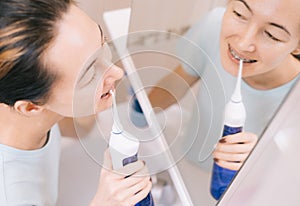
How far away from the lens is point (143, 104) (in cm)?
90

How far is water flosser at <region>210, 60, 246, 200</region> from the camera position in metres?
0.74

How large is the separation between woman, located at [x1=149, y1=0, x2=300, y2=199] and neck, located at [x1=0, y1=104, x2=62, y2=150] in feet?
0.63

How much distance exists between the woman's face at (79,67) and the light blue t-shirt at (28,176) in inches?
4.0

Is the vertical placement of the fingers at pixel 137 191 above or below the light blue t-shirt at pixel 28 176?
above

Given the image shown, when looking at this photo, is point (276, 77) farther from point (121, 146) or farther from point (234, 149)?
point (121, 146)

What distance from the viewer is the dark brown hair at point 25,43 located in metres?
0.64

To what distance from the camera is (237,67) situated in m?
0.79

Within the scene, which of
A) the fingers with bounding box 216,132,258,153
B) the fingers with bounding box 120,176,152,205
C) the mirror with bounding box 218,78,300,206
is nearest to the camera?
the mirror with bounding box 218,78,300,206

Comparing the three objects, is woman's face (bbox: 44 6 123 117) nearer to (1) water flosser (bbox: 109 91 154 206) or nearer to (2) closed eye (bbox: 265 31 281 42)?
(1) water flosser (bbox: 109 91 154 206)

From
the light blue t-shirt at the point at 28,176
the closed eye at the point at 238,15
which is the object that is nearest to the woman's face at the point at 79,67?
the light blue t-shirt at the point at 28,176

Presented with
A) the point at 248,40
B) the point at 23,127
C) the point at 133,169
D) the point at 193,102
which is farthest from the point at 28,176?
the point at 248,40

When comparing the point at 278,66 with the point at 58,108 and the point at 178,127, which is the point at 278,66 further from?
the point at 58,108

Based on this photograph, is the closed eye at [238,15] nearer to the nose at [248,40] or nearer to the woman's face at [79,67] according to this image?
the nose at [248,40]

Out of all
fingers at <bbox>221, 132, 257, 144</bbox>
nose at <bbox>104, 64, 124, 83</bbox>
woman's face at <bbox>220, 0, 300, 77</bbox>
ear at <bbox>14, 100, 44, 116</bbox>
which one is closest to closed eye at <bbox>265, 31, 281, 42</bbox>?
woman's face at <bbox>220, 0, 300, 77</bbox>
